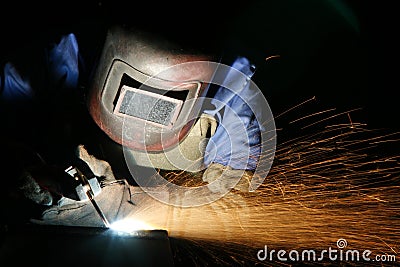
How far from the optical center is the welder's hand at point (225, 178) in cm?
247

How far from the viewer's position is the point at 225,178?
2.50m

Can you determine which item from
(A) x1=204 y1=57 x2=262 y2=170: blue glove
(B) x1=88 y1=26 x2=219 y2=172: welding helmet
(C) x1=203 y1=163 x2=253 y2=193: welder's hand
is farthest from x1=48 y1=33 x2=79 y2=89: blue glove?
(C) x1=203 y1=163 x2=253 y2=193: welder's hand

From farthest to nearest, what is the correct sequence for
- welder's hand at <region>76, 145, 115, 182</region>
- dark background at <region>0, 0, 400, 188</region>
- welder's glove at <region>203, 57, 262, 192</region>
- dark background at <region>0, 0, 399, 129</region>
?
dark background at <region>0, 0, 399, 129</region> < welder's glove at <region>203, 57, 262, 192</region> < welder's hand at <region>76, 145, 115, 182</region> < dark background at <region>0, 0, 400, 188</region>

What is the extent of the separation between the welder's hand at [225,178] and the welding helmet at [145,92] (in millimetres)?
256

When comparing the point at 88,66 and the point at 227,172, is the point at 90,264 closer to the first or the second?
the point at 227,172

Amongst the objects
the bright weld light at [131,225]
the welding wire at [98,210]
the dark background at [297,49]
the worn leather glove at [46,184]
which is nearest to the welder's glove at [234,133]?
the dark background at [297,49]

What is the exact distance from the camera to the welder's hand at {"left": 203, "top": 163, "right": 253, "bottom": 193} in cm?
247

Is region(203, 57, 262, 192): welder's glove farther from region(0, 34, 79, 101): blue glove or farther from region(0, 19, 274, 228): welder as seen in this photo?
region(0, 34, 79, 101): blue glove

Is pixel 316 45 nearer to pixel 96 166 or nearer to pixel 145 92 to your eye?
pixel 145 92

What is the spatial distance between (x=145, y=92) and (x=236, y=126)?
987 mm

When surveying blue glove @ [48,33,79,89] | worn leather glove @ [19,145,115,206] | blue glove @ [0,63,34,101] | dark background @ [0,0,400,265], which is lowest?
worn leather glove @ [19,145,115,206]

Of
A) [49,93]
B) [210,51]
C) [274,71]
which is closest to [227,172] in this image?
[210,51]

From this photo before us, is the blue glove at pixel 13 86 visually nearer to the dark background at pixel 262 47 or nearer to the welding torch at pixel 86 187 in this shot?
the dark background at pixel 262 47

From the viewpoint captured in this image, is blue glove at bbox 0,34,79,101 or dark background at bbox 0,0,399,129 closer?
blue glove at bbox 0,34,79,101
